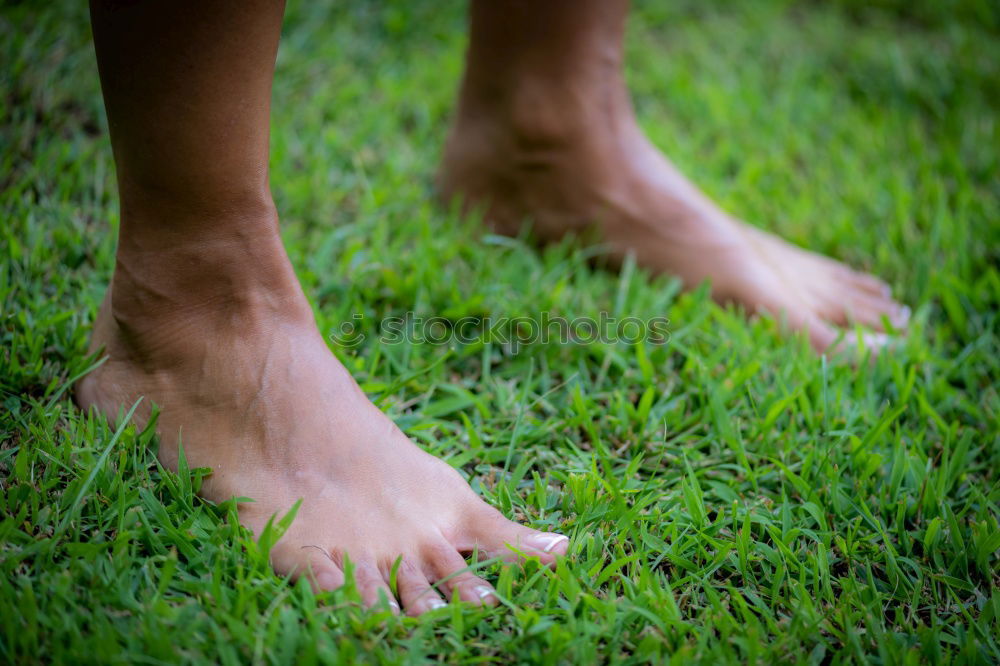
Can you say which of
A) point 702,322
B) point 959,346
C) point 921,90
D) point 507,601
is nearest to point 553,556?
point 507,601

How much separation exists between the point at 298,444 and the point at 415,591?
28 cm

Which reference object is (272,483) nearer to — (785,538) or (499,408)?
(499,408)

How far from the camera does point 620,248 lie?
1795 millimetres

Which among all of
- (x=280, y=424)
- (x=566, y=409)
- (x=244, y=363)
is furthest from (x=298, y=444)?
(x=566, y=409)

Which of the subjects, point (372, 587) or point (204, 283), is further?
point (204, 283)

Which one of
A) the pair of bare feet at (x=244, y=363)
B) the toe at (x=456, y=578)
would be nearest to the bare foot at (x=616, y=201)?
the pair of bare feet at (x=244, y=363)

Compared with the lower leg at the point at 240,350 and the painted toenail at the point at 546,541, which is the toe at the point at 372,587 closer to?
the lower leg at the point at 240,350

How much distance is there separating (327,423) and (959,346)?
140cm

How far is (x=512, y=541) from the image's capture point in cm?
110

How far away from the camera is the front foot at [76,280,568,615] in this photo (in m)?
1.08

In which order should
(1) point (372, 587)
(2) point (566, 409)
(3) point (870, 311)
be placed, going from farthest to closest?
(3) point (870, 311) → (2) point (566, 409) → (1) point (372, 587)

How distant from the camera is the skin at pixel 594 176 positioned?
1.68m

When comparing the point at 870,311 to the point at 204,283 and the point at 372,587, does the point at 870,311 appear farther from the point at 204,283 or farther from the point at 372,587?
the point at 204,283

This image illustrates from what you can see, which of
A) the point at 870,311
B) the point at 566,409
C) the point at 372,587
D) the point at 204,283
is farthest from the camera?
the point at 870,311
